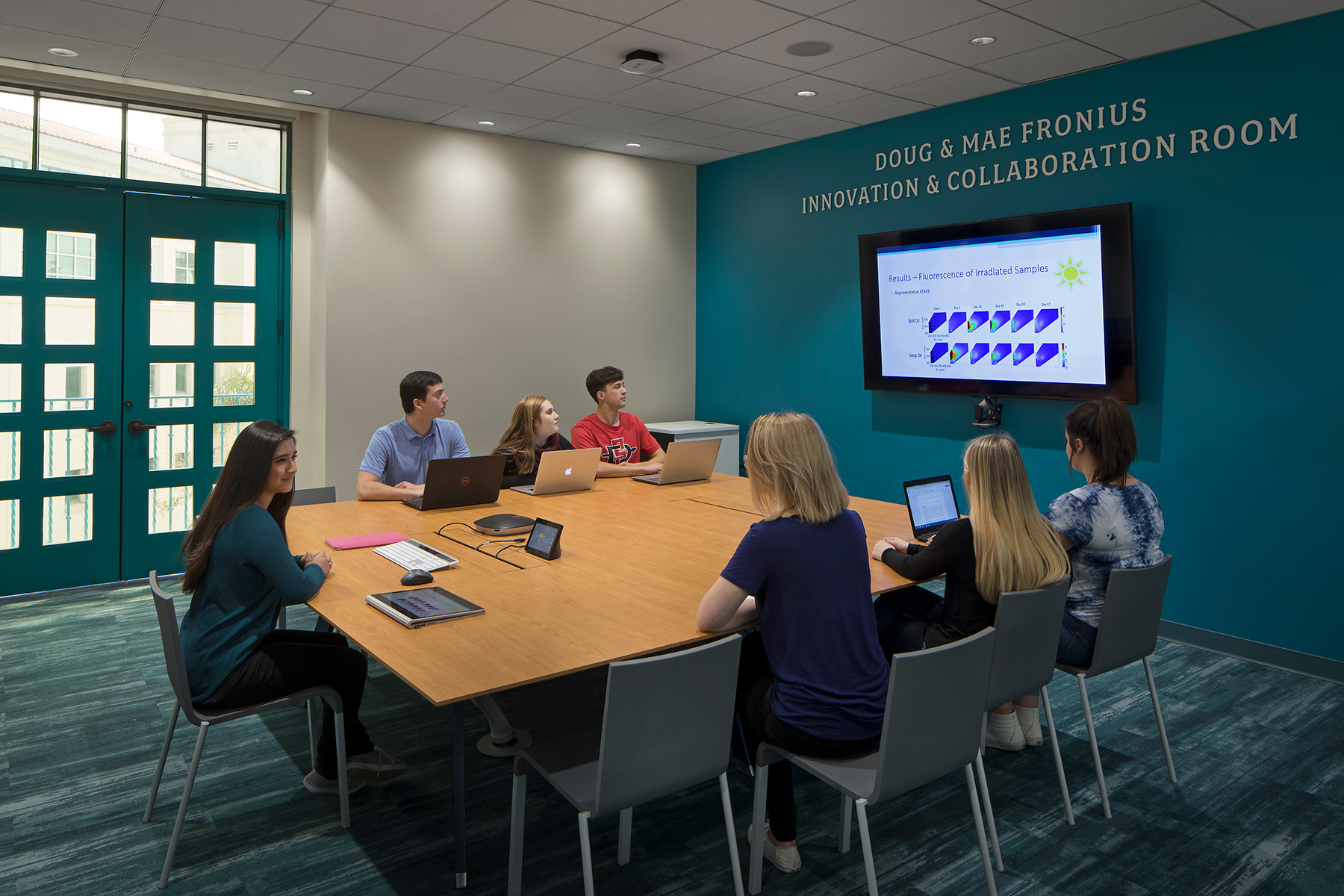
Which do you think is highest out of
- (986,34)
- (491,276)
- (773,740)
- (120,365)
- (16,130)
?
(986,34)

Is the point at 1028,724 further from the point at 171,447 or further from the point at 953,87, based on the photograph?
the point at 171,447

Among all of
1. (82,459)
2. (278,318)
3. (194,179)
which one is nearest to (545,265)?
(278,318)

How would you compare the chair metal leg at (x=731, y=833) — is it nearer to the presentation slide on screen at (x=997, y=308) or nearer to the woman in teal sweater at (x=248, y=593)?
the woman in teal sweater at (x=248, y=593)

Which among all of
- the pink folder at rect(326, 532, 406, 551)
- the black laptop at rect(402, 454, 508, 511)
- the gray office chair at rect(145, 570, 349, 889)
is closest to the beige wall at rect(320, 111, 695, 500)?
the black laptop at rect(402, 454, 508, 511)

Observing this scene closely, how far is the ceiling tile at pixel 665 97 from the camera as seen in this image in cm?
500

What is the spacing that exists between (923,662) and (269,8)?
3.83 metres

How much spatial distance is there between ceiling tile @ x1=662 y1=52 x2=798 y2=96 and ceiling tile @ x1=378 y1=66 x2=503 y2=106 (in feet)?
3.59

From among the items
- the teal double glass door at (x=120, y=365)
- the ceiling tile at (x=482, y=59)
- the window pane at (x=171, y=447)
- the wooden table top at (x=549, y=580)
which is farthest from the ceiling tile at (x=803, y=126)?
the window pane at (x=171, y=447)

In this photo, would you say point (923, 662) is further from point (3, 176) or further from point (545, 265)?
point (3, 176)

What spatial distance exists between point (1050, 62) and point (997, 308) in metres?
1.30

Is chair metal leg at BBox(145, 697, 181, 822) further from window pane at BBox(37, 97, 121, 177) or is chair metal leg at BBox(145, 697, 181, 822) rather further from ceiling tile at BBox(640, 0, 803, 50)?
window pane at BBox(37, 97, 121, 177)

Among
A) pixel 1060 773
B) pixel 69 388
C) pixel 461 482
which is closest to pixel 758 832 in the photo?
pixel 1060 773

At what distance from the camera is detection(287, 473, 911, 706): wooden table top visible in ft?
7.07

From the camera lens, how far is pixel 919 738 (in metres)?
2.09
